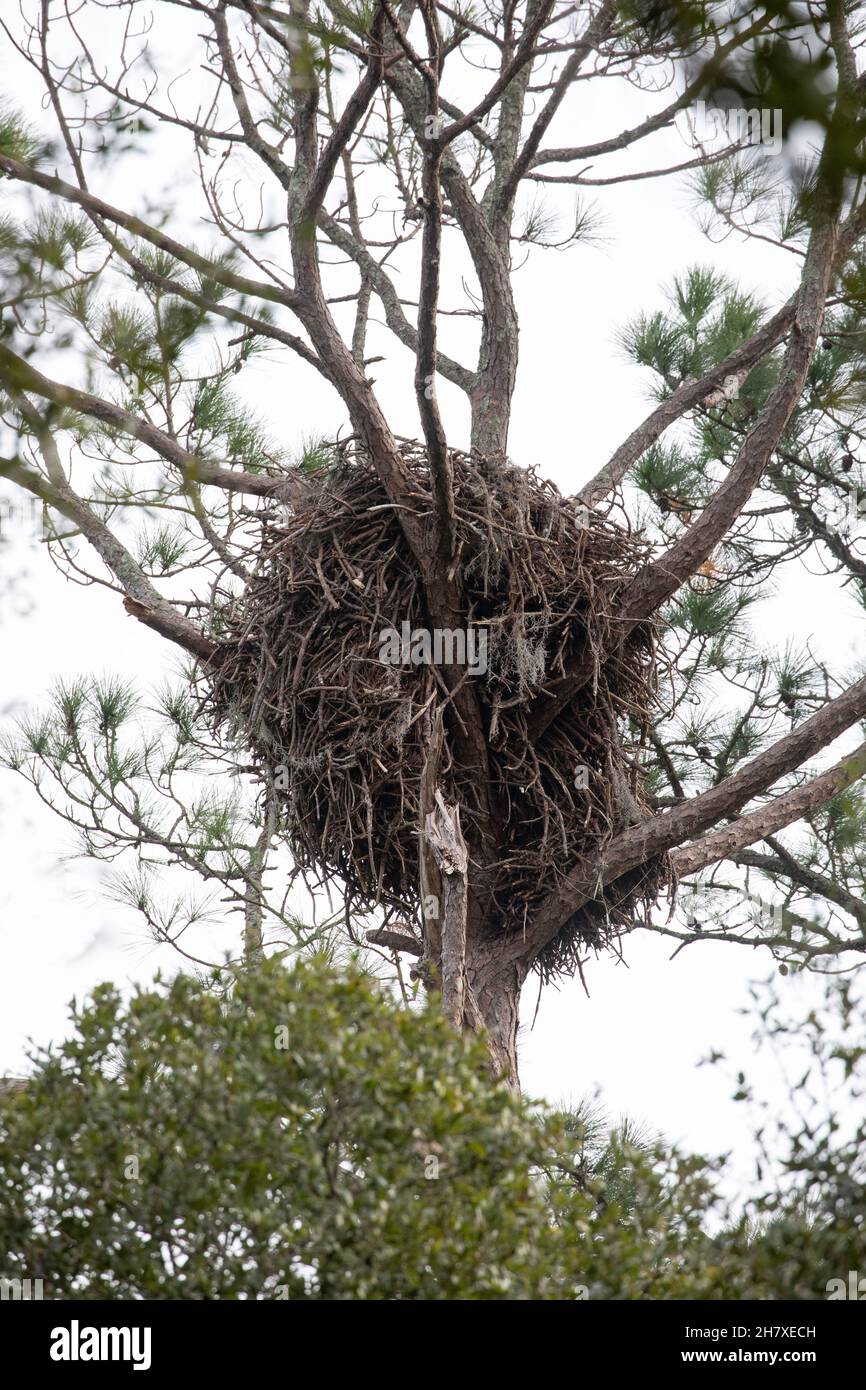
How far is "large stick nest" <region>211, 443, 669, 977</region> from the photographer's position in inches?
147

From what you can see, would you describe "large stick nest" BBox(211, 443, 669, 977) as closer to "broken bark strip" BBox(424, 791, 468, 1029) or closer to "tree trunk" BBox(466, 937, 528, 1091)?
"tree trunk" BBox(466, 937, 528, 1091)

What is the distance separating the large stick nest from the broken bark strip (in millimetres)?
237

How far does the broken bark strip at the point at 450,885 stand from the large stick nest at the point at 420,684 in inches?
9.3

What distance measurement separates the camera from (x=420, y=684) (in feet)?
12.5

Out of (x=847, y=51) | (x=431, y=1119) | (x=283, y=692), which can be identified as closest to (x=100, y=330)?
(x=283, y=692)

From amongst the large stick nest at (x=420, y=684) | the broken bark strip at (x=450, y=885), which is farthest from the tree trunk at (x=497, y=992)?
the broken bark strip at (x=450, y=885)

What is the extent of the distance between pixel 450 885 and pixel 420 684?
579 mm

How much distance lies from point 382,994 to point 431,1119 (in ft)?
0.93

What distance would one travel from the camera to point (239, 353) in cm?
493

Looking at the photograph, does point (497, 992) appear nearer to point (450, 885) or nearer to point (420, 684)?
point (450, 885)

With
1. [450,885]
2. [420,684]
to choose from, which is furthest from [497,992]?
[420,684]

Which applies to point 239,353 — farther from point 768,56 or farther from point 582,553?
point 768,56

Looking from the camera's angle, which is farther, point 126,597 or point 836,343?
point 836,343

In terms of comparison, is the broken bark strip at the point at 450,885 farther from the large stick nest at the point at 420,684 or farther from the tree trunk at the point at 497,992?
the tree trunk at the point at 497,992
